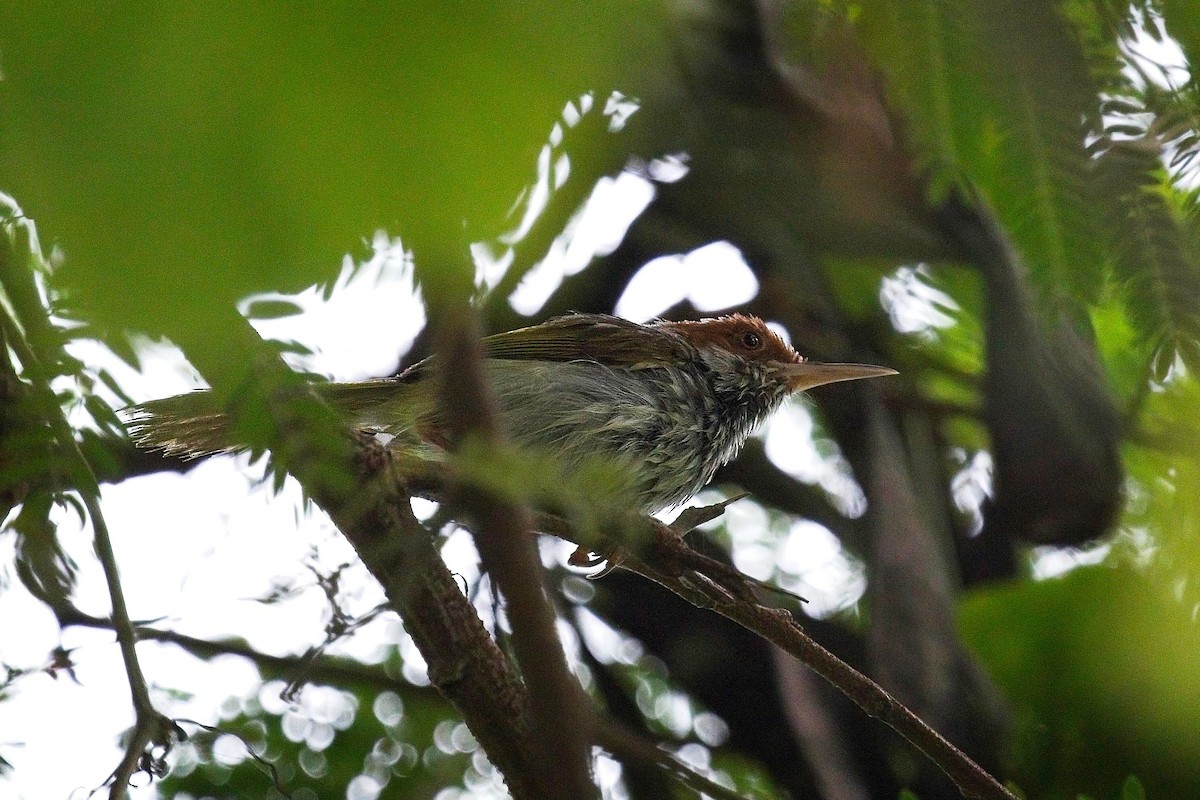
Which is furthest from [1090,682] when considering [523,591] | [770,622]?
[523,591]

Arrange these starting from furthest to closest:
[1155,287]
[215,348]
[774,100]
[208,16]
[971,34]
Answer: [774,100], [1155,287], [971,34], [215,348], [208,16]

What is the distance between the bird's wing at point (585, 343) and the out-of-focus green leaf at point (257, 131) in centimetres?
385

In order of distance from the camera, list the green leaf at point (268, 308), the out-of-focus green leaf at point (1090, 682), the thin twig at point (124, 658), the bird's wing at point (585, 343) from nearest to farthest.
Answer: the green leaf at point (268, 308), the thin twig at point (124, 658), the out-of-focus green leaf at point (1090, 682), the bird's wing at point (585, 343)

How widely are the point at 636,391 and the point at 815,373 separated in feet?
2.97

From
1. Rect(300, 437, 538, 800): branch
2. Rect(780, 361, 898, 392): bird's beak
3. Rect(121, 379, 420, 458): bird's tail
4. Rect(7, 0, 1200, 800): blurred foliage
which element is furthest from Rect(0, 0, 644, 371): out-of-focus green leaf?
Rect(780, 361, 898, 392): bird's beak

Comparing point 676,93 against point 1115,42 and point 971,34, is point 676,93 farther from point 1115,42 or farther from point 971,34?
point 1115,42

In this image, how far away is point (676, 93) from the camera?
1.17 m

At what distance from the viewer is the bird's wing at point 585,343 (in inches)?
179

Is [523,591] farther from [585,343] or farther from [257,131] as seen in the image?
[585,343]

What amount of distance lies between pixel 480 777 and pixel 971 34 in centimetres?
396

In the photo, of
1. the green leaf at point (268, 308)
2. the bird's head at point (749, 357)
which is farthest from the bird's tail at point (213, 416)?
the bird's head at point (749, 357)

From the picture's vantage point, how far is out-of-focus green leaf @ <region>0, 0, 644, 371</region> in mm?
562

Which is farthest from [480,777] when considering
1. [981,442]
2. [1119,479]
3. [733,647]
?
[981,442]

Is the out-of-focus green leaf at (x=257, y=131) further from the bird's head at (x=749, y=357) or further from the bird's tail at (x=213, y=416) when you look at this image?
the bird's head at (x=749, y=357)
